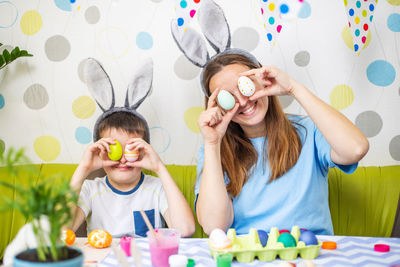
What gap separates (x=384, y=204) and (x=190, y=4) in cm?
139

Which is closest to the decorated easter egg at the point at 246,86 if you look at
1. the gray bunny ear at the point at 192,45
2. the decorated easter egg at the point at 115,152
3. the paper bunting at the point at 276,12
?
the gray bunny ear at the point at 192,45

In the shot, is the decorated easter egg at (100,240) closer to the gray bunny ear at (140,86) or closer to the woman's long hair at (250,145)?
the woman's long hair at (250,145)

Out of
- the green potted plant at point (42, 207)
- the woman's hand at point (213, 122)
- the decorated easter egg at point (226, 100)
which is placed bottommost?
the green potted plant at point (42, 207)

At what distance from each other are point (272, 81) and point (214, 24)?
1.22ft

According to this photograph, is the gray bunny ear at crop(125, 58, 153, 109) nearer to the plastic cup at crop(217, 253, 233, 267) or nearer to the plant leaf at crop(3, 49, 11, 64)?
the plant leaf at crop(3, 49, 11, 64)

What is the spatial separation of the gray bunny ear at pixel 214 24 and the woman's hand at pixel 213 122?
0.25m

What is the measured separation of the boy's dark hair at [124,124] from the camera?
5.31ft

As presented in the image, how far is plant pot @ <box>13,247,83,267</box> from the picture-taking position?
0.54 metres

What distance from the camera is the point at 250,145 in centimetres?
150

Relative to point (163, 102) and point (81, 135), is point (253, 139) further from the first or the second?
point (81, 135)

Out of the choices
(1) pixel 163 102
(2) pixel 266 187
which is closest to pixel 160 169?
(2) pixel 266 187

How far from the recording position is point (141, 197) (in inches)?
63.6

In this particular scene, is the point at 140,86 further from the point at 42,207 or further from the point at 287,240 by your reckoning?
the point at 42,207

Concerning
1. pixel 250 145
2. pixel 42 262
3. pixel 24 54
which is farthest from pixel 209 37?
pixel 42 262
